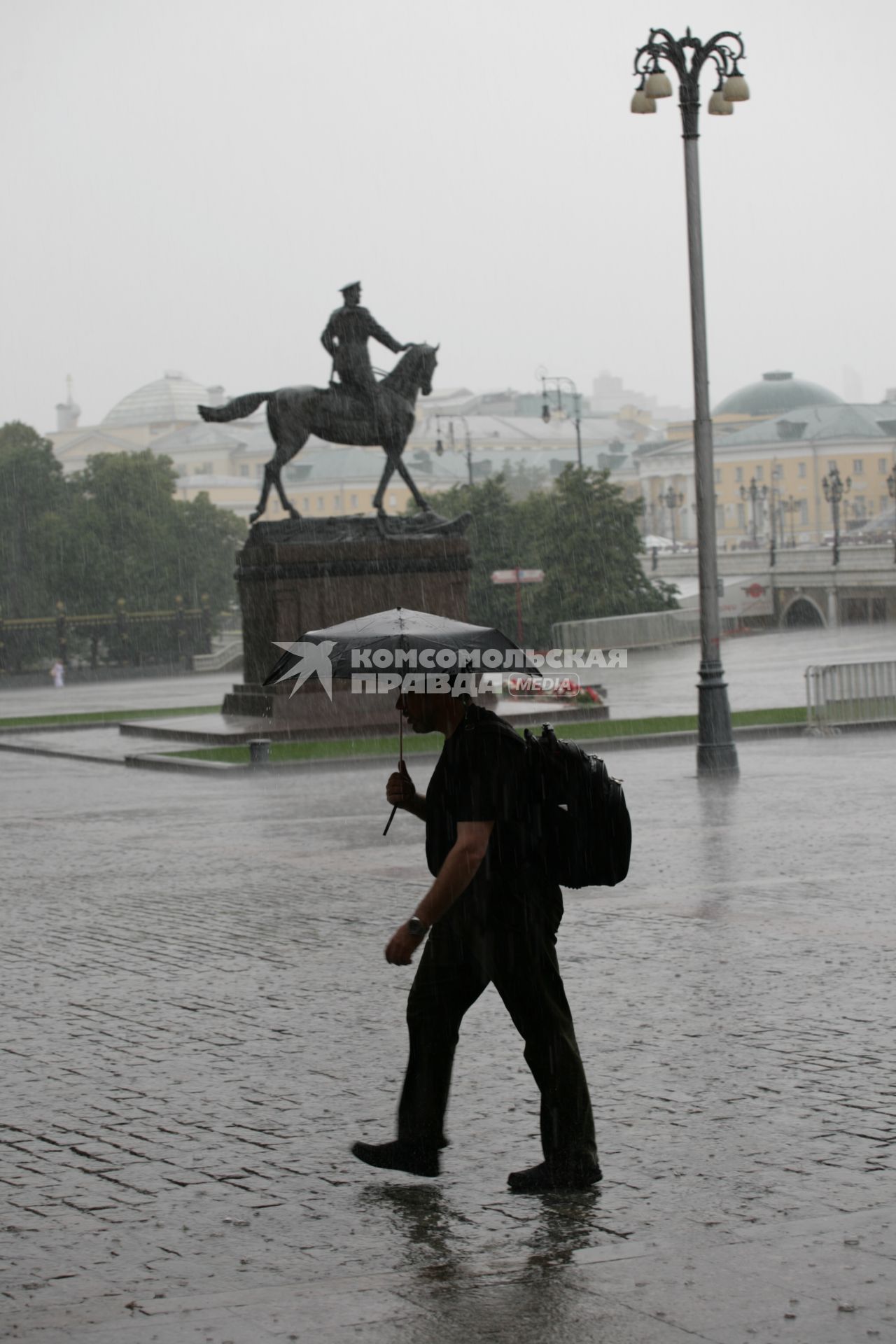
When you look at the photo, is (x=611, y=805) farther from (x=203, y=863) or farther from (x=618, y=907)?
(x=203, y=863)

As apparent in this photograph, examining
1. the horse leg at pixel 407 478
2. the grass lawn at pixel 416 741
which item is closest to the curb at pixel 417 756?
the grass lawn at pixel 416 741

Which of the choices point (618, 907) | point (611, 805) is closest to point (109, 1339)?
point (611, 805)

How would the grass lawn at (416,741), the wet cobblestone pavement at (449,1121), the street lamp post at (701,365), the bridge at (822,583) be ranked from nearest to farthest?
1. the wet cobblestone pavement at (449,1121)
2. the street lamp post at (701,365)
3. the grass lawn at (416,741)
4. the bridge at (822,583)

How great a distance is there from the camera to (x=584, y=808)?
17.1 feet

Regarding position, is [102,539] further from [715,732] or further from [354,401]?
[715,732]

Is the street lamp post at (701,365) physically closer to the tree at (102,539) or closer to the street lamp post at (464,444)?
the street lamp post at (464,444)

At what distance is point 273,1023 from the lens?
7.89 m

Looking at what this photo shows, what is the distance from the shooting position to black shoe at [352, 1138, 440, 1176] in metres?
5.54

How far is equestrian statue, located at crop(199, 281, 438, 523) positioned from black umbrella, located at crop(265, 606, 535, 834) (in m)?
20.7

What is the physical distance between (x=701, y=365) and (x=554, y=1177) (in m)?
14.7

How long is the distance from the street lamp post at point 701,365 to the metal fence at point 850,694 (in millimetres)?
4996

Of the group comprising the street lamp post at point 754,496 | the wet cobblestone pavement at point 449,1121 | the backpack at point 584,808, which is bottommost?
the wet cobblestone pavement at point 449,1121

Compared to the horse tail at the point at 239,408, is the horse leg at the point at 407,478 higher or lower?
lower

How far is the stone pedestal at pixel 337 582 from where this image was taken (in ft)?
87.7
